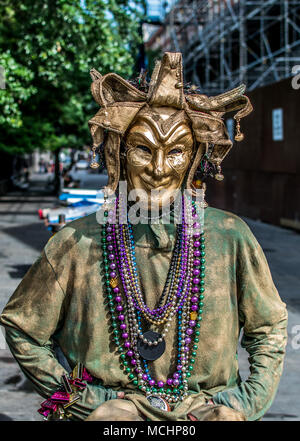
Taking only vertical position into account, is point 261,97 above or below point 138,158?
above

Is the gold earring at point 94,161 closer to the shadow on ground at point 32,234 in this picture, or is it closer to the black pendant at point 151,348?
the black pendant at point 151,348

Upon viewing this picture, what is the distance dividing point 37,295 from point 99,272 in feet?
0.87

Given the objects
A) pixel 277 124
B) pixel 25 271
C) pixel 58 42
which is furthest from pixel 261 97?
pixel 25 271

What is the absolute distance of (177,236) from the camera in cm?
262

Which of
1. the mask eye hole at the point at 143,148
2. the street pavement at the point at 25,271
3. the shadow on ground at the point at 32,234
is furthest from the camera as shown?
the shadow on ground at the point at 32,234

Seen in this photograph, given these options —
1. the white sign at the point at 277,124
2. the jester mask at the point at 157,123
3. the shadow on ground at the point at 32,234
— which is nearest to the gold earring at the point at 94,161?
the jester mask at the point at 157,123

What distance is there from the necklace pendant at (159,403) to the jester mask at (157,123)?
2.66ft

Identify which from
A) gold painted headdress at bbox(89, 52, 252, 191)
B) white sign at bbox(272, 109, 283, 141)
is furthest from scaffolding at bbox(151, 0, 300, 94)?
gold painted headdress at bbox(89, 52, 252, 191)

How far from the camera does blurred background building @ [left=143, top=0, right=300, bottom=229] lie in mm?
16344

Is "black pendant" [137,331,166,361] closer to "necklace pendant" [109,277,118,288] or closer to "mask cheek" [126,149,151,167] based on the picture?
"necklace pendant" [109,277,118,288]

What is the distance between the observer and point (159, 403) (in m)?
2.42

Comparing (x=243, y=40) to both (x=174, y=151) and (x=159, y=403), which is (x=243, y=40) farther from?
(x=159, y=403)

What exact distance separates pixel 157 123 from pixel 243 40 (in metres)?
19.9

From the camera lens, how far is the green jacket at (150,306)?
2.50 meters
